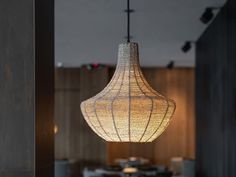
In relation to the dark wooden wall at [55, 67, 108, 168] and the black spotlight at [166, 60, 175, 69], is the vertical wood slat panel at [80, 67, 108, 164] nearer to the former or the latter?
the dark wooden wall at [55, 67, 108, 168]

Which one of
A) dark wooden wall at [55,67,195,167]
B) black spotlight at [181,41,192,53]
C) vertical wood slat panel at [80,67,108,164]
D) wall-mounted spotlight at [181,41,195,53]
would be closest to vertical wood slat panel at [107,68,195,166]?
dark wooden wall at [55,67,195,167]

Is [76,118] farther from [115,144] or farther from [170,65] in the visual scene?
[170,65]

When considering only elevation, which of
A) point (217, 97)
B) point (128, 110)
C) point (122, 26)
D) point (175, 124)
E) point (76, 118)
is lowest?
point (175, 124)

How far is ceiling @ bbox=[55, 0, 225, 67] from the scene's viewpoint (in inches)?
265

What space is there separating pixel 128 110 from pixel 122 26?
19.1 ft

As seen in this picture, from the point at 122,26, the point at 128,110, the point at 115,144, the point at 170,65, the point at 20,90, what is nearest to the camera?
the point at 128,110

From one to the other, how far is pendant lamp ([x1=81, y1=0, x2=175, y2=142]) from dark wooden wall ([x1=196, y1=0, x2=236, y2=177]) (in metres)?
3.68

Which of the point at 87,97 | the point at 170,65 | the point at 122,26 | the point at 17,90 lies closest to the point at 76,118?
the point at 87,97

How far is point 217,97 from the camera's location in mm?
7562

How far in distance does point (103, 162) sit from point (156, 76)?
2.81 metres

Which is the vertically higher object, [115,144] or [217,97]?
[217,97]

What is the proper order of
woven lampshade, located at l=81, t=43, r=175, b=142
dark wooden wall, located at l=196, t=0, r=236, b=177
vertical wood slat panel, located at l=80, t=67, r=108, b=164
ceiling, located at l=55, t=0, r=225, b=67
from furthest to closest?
1. vertical wood slat panel, located at l=80, t=67, r=108, b=164
2. ceiling, located at l=55, t=0, r=225, b=67
3. dark wooden wall, located at l=196, t=0, r=236, b=177
4. woven lampshade, located at l=81, t=43, r=175, b=142

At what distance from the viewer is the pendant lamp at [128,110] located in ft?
8.55

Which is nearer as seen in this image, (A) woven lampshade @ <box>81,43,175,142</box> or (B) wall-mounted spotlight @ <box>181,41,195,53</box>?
(A) woven lampshade @ <box>81,43,175,142</box>
